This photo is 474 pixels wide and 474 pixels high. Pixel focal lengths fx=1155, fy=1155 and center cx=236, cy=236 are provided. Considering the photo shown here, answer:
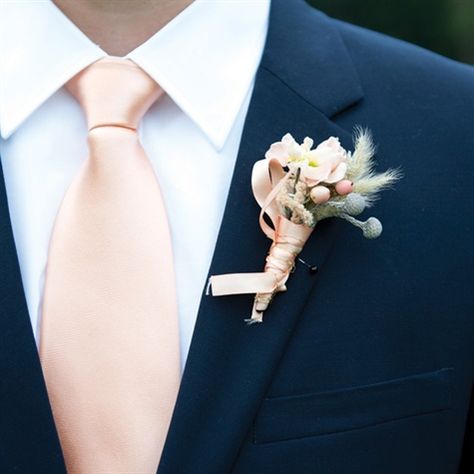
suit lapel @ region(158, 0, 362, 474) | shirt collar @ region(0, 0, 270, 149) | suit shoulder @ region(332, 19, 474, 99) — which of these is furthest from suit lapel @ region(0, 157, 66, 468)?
suit shoulder @ region(332, 19, 474, 99)

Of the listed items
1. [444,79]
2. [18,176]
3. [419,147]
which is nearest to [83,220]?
[18,176]

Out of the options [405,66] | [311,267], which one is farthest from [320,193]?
[405,66]

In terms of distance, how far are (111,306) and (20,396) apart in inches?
8.8

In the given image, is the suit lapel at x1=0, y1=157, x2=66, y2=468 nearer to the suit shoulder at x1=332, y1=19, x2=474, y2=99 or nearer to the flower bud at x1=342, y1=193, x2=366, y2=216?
the flower bud at x1=342, y1=193, x2=366, y2=216

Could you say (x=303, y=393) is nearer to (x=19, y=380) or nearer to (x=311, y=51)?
(x=19, y=380)

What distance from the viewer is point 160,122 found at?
7.18 ft

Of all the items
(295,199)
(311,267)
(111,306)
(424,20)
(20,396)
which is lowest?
(424,20)

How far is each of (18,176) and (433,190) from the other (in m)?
0.79

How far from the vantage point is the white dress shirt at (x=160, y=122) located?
2.10m

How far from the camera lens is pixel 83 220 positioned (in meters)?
2.06

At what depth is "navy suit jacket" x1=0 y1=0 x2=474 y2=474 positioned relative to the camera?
6.55ft

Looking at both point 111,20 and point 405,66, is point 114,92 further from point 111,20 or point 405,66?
point 405,66

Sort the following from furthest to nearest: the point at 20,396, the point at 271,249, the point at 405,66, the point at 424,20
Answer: the point at 424,20
the point at 405,66
the point at 271,249
the point at 20,396

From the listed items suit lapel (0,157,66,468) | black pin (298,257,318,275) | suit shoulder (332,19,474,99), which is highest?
suit shoulder (332,19,474,99)
